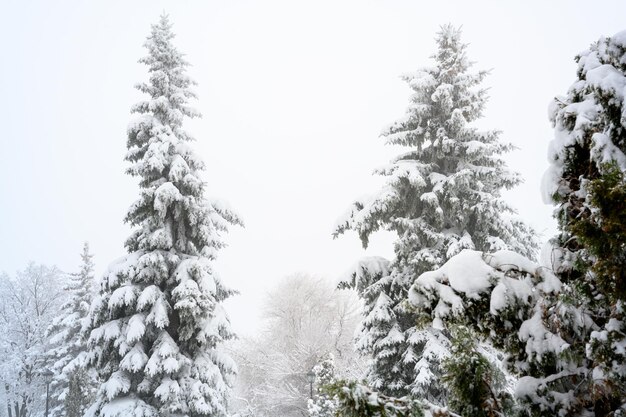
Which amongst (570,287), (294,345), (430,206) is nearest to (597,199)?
(570,287)

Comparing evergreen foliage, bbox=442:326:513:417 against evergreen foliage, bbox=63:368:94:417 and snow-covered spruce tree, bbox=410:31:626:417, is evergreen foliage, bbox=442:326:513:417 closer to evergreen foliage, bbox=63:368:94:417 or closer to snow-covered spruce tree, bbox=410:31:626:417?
snow-covered spruce tree, bbox=410:31:626:417

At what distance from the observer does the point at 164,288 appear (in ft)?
40.3

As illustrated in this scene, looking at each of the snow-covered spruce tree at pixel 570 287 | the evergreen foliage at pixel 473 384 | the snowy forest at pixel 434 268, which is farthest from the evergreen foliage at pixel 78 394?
the snow-covered spruce tree at pixel 570 287

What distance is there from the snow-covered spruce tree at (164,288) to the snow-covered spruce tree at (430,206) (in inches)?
177

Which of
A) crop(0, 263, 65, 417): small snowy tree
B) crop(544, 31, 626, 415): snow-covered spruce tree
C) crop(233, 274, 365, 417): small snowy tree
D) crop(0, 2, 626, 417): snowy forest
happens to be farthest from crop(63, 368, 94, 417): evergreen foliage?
crop(544, 31, 626, 415): snow-covered spruce tree

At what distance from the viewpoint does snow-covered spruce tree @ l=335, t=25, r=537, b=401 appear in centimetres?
975

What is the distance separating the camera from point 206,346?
1230 centimetres

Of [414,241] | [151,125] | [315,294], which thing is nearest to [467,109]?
[414,241]

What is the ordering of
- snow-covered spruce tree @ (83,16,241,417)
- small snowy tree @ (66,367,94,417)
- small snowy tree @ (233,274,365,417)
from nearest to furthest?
snow-covered spruce tree @ (83,16,241,417), small snowy tree @ (66,367,94,417), small snowy tree @ (233,274,365,417)

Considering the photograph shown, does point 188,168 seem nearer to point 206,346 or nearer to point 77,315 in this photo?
point 206,346

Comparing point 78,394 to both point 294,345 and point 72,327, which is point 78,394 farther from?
point 294,345

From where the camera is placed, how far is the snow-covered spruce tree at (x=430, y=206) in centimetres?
975

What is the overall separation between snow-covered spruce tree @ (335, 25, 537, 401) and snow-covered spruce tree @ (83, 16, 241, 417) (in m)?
4.51

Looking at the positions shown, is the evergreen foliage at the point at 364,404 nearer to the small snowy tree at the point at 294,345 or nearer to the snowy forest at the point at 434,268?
the snowy forest at the point at 434,268
